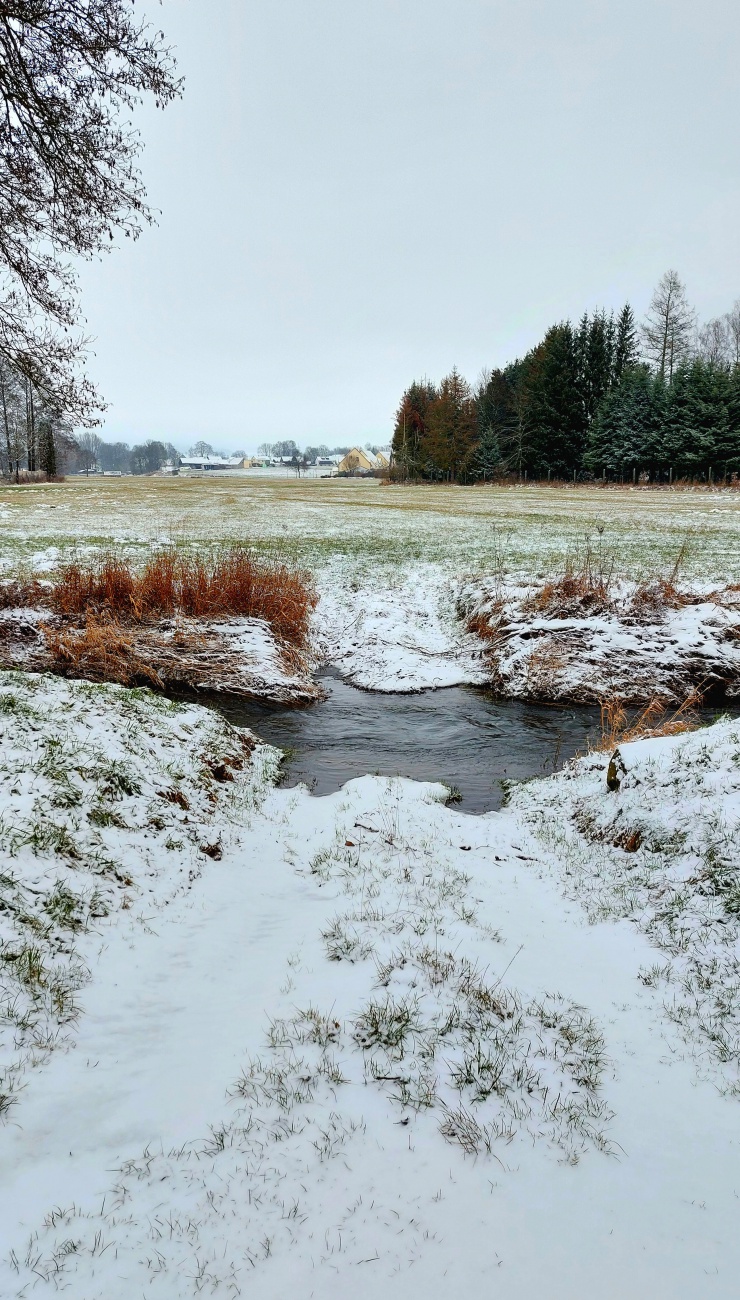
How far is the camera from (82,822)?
4539 millimetres

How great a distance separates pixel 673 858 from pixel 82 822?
467cm

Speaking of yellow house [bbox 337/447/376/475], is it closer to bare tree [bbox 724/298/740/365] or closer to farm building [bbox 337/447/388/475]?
farm building [bbox 337/447/388/475]

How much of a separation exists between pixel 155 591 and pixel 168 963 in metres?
9.26

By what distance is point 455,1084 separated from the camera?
2922 millimetres

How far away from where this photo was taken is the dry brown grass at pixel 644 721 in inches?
289

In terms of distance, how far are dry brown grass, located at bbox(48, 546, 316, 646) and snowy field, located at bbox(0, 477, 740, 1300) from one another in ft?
16.4

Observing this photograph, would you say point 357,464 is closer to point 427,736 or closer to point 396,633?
point 396,633

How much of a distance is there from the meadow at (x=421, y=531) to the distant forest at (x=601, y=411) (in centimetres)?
846

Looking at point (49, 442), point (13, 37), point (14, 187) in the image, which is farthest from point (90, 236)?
point (49, 442)

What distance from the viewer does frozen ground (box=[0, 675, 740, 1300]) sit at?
2.24m

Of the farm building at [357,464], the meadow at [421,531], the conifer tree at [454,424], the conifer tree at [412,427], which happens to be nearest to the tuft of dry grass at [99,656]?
the meadow at [421,531]

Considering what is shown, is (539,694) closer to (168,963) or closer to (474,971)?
(474,971)

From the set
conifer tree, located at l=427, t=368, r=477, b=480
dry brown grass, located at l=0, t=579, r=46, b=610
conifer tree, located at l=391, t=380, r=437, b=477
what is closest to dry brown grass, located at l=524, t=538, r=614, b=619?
dry brown grass, located at l=0, t=579, r=46, b=610

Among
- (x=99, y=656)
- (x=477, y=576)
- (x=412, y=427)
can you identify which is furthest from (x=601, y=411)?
A: (x=99, y=656)
